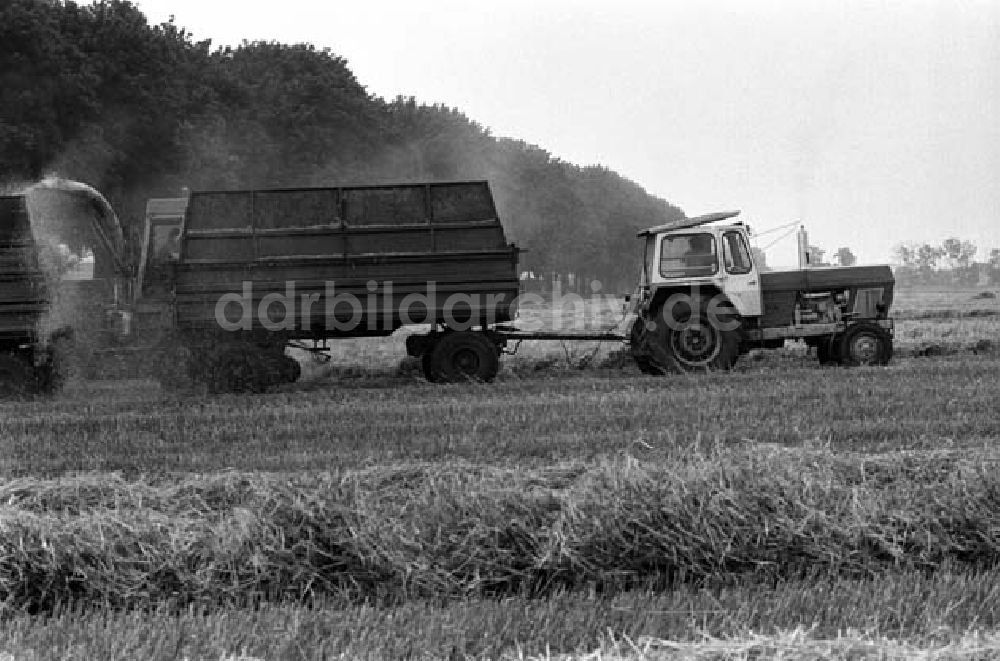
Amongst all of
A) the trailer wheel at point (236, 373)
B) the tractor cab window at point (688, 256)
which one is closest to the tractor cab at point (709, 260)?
the tractor cab window at point (688, 256)

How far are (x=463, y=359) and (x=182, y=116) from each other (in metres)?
18.6

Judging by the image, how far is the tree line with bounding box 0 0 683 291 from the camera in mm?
26234

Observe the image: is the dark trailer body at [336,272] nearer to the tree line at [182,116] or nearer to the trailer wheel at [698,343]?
the trailer wheel at [698,343]

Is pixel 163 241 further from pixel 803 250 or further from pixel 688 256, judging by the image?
pixel 803 250

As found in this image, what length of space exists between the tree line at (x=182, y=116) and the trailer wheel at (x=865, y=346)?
Answer: 1093 centimetres

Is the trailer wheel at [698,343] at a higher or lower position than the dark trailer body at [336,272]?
lower

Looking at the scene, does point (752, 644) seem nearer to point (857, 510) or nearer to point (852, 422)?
point (857, 510)

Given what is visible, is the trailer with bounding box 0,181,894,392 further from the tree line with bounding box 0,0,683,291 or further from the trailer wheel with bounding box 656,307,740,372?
the tree line with bounding box 0,0,683,291

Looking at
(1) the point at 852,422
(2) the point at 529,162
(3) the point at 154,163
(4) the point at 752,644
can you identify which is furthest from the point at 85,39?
(2) the point at 529,162

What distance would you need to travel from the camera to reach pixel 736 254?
15.3m

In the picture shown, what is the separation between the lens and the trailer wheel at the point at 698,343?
1513 cm

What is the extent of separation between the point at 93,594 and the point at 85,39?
87.0 feet

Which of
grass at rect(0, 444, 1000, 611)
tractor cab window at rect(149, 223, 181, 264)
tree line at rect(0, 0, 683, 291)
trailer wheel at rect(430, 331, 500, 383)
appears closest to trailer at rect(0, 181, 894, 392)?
trailer wheel at rect(430, 331, 500, 383)

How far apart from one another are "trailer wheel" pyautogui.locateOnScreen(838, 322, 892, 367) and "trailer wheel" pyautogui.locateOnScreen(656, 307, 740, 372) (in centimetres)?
149
